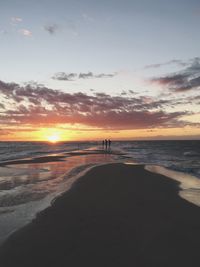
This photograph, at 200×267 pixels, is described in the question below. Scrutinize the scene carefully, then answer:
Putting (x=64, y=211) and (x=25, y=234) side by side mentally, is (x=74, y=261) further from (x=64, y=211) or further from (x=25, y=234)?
(x=64, y=211)

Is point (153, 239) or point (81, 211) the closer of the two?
point (153, 239)

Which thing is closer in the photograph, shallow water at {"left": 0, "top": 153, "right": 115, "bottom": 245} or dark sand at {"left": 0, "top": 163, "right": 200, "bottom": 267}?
dark sand at {"left": 0, "top": 163, "right": 200, "bottom": 267}

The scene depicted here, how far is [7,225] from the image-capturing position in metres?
6.90

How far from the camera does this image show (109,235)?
20.1 ft

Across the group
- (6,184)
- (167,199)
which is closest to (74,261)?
(167,199)

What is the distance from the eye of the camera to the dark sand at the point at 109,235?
4991mm

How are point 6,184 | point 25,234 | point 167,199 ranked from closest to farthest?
point 25,234 → point 167,199 → point 6,184

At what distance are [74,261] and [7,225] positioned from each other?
301 cm

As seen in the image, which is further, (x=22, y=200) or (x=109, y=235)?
(x=22, y=200)

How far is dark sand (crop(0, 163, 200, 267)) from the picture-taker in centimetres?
499

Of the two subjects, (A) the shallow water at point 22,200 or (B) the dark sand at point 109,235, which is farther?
(A) the shallow water at point 22,200

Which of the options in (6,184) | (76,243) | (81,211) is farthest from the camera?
(6,184)

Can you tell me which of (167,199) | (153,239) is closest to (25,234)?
(153,239)

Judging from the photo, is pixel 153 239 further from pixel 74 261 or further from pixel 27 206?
pixel 27 206
